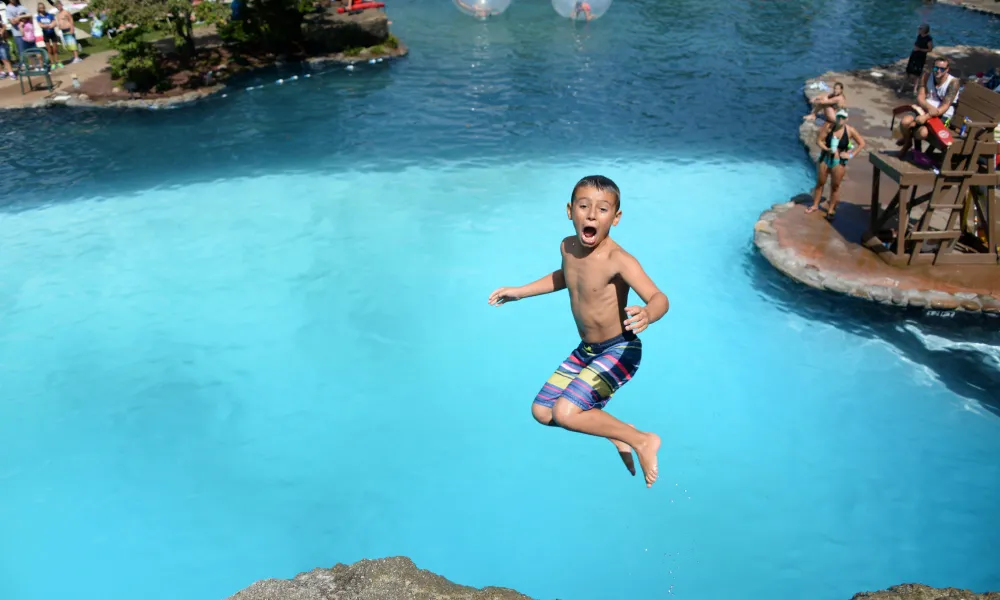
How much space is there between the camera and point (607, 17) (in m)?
25.5

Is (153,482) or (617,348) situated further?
(153,482)

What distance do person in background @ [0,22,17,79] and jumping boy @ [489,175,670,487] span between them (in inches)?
791

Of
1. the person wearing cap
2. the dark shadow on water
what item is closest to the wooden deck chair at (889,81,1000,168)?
the person wearing cap

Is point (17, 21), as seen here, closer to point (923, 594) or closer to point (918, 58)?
point (918, 58)

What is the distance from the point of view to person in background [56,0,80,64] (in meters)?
20.6

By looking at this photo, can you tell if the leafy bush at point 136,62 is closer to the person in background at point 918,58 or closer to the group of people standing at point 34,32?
the group of people standing at point 34,32

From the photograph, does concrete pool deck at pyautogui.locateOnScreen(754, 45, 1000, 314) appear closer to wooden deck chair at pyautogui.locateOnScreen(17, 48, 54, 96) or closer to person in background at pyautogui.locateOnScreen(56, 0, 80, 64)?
wooden deck chair at pyautogui.locateOnScreen(17, 48, 54, 96)

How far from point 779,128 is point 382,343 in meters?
10.6

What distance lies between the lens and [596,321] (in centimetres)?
541

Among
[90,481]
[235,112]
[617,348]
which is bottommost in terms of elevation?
[90,481]

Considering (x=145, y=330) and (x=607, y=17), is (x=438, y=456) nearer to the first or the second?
(x=145, y=330)

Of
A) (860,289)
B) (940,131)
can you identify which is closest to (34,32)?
(860,289)

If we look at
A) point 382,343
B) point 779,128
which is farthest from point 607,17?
point 382,343

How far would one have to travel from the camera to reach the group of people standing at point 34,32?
19.2m
